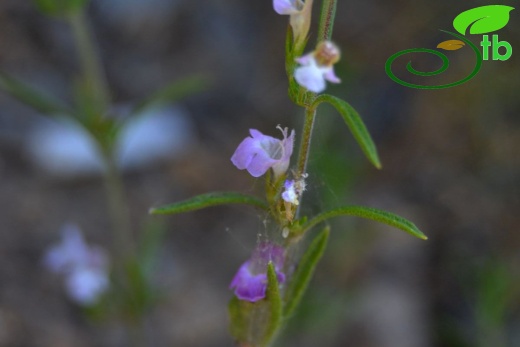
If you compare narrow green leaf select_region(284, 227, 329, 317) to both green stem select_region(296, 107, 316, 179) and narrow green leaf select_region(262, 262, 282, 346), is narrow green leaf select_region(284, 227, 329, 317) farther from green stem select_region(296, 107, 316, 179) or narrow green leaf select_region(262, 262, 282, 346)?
green stem select_region(296, 107, 316, 179)

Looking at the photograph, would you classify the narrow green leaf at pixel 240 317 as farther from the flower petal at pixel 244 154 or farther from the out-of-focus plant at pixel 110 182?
the out-of-focus plant at pixel 110 182

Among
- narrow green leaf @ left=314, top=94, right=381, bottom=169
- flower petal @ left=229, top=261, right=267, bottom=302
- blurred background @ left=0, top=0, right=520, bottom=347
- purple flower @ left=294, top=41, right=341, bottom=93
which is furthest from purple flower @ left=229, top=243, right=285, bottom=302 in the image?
blurred background @ left=0, top=0, right=520, bottom=347

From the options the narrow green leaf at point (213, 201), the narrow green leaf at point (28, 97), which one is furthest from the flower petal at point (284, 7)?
the narrow green leaf at point (28, 97)

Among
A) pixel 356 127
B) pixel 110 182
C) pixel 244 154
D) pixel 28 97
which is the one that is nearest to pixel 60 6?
pixel 28 97

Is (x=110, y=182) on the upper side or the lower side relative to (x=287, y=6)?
upper

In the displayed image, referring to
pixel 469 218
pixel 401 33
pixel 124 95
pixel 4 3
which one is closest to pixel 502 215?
pixel 469 218

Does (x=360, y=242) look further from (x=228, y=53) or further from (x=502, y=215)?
(x=228, y=53)

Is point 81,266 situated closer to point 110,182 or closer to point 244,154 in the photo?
point 110,182
